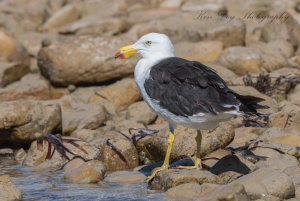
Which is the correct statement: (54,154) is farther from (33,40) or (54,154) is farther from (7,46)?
(33,40)

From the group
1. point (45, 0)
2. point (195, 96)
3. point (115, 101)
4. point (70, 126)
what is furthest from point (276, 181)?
point (45, 0)

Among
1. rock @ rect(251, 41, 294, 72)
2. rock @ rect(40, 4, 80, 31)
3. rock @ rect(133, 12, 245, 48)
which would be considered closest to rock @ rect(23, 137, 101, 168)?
rock @ rect(251, 41, 294, 72)

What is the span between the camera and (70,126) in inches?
413

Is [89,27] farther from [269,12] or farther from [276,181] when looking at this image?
[276,181]

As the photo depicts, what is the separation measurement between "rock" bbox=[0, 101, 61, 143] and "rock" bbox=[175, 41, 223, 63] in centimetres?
332

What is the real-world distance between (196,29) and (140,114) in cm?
370

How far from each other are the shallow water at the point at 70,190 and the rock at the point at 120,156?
1.85 feet

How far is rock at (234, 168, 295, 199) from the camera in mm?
6974

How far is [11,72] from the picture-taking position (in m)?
12.7

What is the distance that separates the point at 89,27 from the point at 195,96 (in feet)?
26.8

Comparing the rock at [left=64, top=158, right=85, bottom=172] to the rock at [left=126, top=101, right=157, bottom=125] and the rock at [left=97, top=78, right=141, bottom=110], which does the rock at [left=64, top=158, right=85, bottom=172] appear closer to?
the rock at [left=126, top=101, right=157, bottom=125]

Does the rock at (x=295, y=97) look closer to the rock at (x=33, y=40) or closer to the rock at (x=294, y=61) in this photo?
the rock at (x=294, y=61)

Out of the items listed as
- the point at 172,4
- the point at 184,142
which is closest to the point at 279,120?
the point at 184,142

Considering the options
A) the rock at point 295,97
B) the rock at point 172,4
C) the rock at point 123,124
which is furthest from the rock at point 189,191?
the rock at point 172,4
